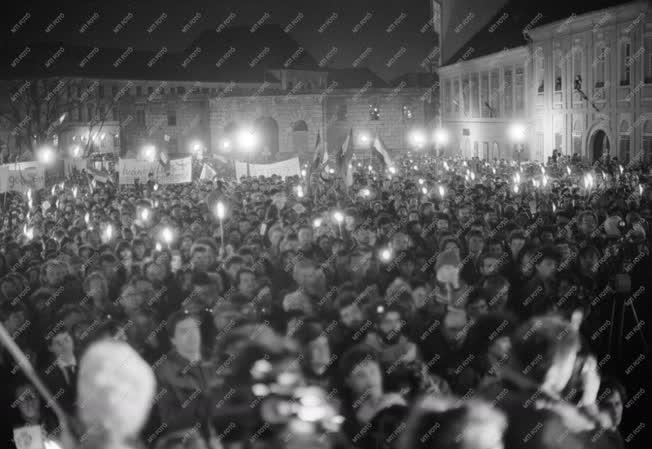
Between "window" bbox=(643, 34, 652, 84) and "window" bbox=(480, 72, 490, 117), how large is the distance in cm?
1740

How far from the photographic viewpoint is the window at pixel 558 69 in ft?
119

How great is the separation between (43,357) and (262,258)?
372 cm

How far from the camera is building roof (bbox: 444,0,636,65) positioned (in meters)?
35.5

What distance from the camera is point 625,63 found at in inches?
1212

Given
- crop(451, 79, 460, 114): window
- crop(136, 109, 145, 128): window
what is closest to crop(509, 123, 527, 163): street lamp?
crop(451, 79, 460, 114): window

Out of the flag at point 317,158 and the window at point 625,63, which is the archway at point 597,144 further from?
the flag at point 317,158

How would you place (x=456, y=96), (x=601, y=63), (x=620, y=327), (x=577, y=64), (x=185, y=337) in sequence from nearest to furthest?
(x=185, y=337) → (x=620, y=327) → (x=601, y=63) → (x=577, y=64) → (x=456, y=96)

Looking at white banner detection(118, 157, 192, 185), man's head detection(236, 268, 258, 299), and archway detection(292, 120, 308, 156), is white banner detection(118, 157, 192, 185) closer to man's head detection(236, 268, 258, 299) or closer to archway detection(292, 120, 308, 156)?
man's head detection(236, 268, 258, 299)

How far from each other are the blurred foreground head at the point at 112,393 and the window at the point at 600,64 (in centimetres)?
2935

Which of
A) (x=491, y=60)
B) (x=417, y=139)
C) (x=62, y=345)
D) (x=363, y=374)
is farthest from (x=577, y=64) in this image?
(x=363, y=374)

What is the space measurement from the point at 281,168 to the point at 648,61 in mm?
13759

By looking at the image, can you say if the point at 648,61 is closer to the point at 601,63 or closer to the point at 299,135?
the point at 601,63

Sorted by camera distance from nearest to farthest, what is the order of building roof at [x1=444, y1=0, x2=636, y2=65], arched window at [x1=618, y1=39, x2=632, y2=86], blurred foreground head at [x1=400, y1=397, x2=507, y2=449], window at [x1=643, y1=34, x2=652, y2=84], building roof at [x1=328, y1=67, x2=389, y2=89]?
blurred foreground head at [x1=400, y1=397, x2=507, y2=449] < window at [x1=643, y1=34, x2=652, y2=84] < arched window at [x1=618, y1=39, x2=632, y2=86] < building roof at [x1=444, y1=0, x2=636, y2=65] < building roof at [x1=328, y1=67, x2=389, y2=89]

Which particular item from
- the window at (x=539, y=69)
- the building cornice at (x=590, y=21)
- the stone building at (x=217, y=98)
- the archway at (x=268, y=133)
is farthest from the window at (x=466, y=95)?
the archway at (x=268, y=133)
